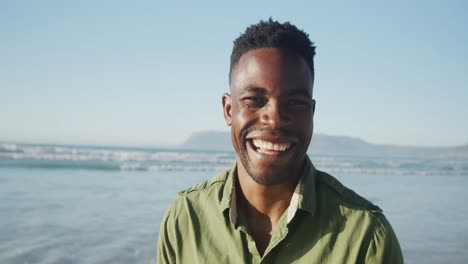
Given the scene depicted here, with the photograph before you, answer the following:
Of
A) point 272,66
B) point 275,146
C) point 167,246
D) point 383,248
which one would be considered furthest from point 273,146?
point 167,246

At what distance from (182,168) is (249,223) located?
17701 mm

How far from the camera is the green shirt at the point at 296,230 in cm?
195

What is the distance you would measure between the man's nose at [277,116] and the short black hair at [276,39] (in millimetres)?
292

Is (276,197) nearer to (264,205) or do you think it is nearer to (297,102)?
(264,205)

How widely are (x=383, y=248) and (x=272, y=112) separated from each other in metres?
0.80

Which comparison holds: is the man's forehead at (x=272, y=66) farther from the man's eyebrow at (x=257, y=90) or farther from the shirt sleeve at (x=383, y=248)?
the shirt sleeve at (x=383, y=248)

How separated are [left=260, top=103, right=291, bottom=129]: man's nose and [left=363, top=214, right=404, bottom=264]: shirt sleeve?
2.16 ft

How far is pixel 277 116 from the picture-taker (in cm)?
206

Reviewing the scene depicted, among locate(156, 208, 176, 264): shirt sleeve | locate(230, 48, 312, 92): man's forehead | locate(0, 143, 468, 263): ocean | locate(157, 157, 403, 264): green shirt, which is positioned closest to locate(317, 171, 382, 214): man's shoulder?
locate(157, 157, 403, 264): green shirt

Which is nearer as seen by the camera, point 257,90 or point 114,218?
point 257,90

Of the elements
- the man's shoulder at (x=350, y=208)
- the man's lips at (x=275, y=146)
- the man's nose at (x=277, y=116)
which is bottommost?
the man's shoulder at (x=350, y=208)

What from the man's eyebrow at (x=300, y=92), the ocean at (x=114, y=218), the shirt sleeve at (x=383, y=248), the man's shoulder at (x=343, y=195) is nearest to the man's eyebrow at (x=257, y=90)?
the man's eyebrow at (x=300, y=92)

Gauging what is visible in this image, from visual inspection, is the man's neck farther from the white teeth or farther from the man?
the white teeth

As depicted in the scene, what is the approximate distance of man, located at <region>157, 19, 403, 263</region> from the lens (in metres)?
2.00
